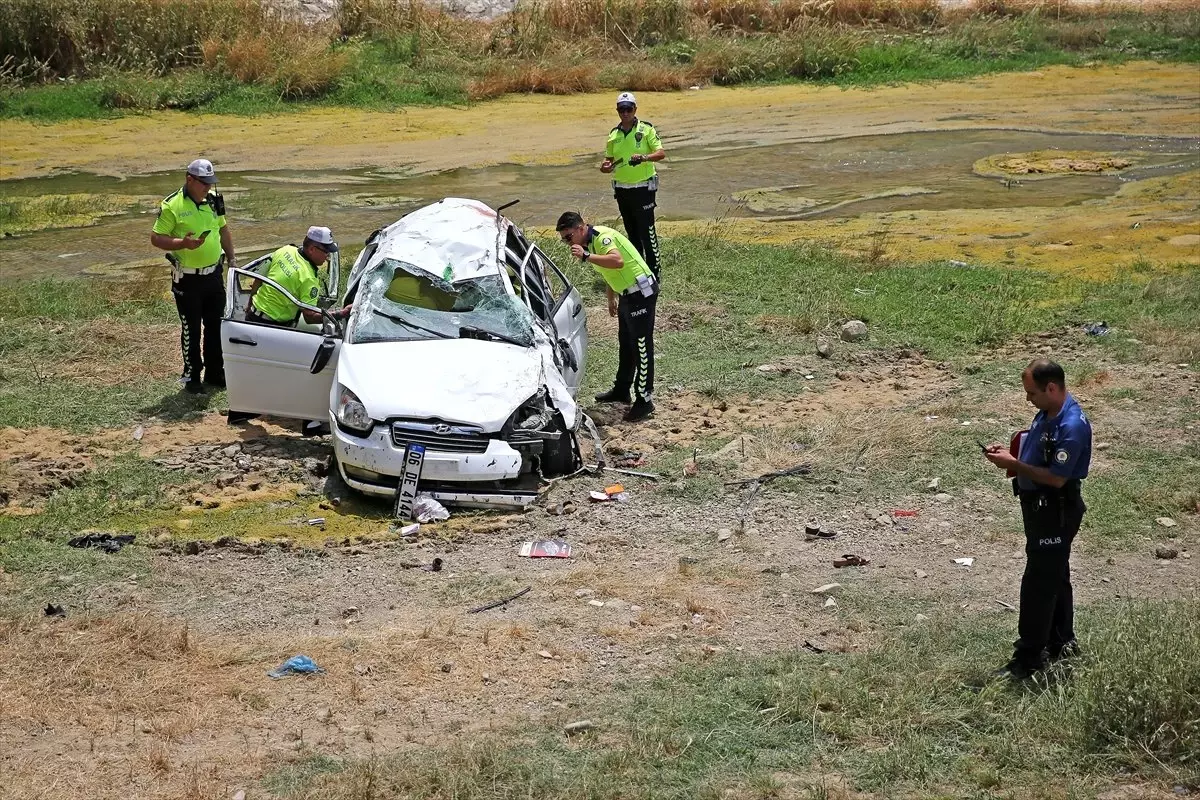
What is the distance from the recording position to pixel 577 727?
6.34 metres

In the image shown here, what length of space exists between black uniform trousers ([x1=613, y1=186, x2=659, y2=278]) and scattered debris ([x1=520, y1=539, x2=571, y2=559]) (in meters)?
6.11

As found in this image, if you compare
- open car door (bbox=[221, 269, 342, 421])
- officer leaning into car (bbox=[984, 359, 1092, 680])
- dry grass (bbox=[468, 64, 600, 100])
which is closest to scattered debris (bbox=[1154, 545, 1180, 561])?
officer leaning into car (bbox=[984, 359, 1092, 680])

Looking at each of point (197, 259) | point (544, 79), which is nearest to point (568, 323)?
point (197, 259)

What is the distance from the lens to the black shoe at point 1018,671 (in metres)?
6.50

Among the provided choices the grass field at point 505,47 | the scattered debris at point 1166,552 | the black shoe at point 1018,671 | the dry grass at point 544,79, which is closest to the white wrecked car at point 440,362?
the black shoe at point 1018,671

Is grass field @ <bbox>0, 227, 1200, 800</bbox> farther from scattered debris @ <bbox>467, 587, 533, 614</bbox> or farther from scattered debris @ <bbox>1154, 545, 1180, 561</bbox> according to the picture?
scattered debris @ <bbox>1154, 545, 1180, 561</bbox>

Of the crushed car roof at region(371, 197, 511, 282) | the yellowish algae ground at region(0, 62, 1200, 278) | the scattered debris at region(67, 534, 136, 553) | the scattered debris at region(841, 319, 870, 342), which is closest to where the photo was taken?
the scattered debris at region(67, 534, 136, 553)

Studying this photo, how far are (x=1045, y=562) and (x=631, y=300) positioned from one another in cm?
553

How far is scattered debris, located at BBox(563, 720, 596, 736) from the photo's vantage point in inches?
249

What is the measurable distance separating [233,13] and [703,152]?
11.3 meters

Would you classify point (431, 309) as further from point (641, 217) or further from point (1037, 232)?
point (1037, 232)

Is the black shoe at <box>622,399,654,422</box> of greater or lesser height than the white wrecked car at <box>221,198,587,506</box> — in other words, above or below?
below

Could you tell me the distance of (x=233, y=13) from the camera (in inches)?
1094

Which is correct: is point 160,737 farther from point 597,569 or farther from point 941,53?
point 941,53
